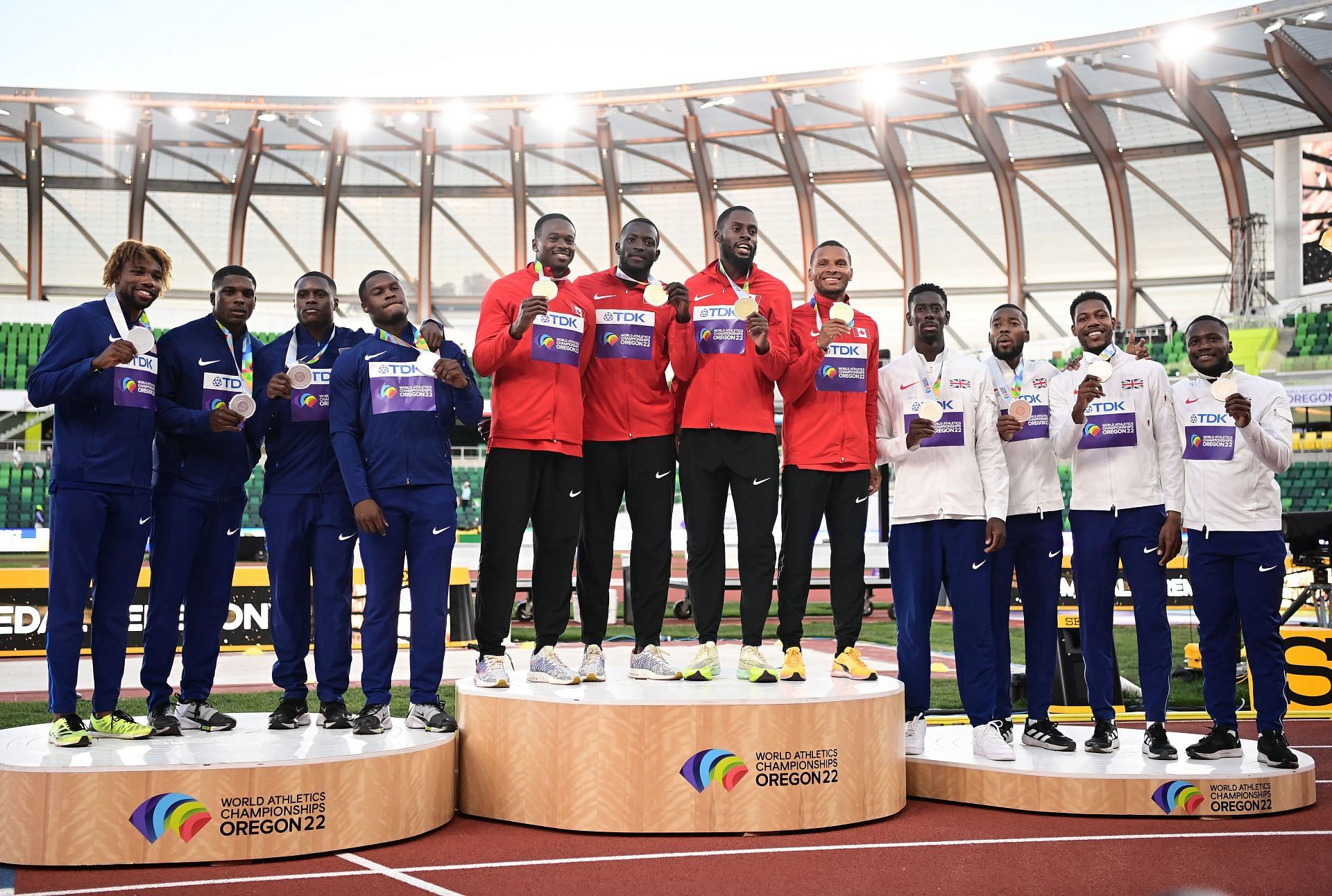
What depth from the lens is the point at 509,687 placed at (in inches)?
215

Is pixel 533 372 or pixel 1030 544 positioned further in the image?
pixel 1030 544

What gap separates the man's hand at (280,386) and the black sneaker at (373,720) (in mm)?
1565

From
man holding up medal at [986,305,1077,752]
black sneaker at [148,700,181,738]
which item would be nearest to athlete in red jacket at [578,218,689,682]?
man holding up medal at [986,305,1077,752]

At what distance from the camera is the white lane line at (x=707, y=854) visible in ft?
13.9

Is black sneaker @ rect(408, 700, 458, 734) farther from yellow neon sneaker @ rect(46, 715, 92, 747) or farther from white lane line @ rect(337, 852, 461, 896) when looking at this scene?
yellow neon sneaker @ rect(46, 715, 92, 747)

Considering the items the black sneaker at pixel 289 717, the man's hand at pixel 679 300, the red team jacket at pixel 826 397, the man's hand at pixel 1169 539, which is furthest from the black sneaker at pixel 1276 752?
the black sneaker at pixel 289 717

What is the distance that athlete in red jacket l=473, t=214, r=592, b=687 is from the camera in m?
5.53

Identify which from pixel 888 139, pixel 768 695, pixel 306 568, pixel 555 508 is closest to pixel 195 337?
pixel 306 568

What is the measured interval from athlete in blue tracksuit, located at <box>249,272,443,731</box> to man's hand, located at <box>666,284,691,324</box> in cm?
115

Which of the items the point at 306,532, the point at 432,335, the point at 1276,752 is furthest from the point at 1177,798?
the point at 306,532

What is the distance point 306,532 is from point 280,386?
0.73m

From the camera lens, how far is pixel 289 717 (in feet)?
18.2

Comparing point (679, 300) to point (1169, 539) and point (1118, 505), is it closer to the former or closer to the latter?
point (1118, 505)

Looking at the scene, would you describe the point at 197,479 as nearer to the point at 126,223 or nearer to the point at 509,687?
the point at 509,687
